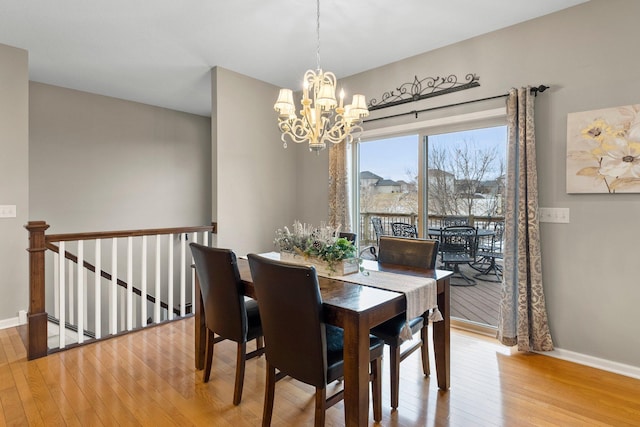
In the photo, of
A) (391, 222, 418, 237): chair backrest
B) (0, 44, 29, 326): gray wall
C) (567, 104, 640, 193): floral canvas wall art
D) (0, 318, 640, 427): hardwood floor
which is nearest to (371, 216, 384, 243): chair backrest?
(391, 222, 418, 237): chair backrest

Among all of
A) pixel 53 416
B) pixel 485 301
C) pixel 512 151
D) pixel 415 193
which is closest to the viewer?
pixel 53 416

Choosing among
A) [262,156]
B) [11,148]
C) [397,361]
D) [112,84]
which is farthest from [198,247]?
[112,84]

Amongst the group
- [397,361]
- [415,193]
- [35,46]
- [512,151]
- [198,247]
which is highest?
[35,46]

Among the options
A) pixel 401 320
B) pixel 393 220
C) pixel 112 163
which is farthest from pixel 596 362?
pixel 112 163

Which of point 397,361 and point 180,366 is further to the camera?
point 180,366

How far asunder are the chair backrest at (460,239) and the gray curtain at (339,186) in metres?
1.10

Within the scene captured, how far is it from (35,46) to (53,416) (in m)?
3.34

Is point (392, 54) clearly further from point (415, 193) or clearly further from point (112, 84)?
point (112, 84)

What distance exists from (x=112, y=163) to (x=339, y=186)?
333cm

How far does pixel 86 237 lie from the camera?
2916 millimetres

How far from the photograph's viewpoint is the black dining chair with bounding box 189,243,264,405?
203cm

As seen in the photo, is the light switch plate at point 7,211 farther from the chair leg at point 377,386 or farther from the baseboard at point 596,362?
the baseboard at point 596,362

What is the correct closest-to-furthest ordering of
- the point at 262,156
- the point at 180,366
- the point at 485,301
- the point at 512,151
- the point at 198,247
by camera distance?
the point at 198,247
the point at 180,366
the point at 512,151
the point at 485,301
the point at 262,156

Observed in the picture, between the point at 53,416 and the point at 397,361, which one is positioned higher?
the point at 397,361
